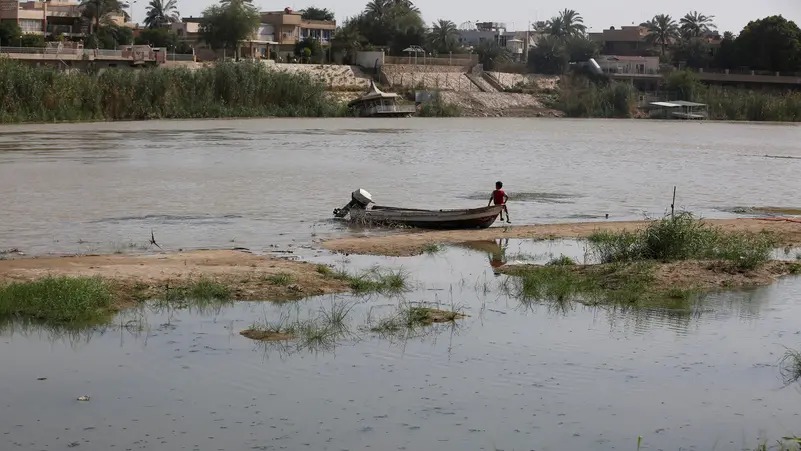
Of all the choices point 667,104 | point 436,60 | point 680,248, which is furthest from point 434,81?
point 680,248

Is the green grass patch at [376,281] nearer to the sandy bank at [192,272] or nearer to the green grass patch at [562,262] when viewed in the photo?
the sandy bank at [192,272]

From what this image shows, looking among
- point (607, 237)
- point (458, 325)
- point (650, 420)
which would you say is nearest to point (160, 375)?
point (458, 325)

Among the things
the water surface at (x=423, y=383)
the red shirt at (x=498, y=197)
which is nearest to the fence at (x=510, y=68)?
the red shirt at (x=498, y=197)

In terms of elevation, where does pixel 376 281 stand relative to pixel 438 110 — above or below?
above

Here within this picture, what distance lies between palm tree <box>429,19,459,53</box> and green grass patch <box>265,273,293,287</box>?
105 m

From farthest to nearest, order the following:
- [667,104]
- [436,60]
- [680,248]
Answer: [436,60] < [667,104] < [680,248]

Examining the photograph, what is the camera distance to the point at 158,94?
70.0 m

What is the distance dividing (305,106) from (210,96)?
835cm

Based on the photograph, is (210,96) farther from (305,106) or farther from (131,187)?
(131,187)

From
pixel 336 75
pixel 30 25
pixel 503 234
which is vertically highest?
pixel 30 25

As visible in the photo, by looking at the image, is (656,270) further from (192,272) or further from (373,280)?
(192,272)

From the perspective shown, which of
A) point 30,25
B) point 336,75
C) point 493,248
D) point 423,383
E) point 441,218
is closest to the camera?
point 423,383

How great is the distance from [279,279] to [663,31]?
424 ft

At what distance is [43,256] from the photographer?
17875 millimetres
